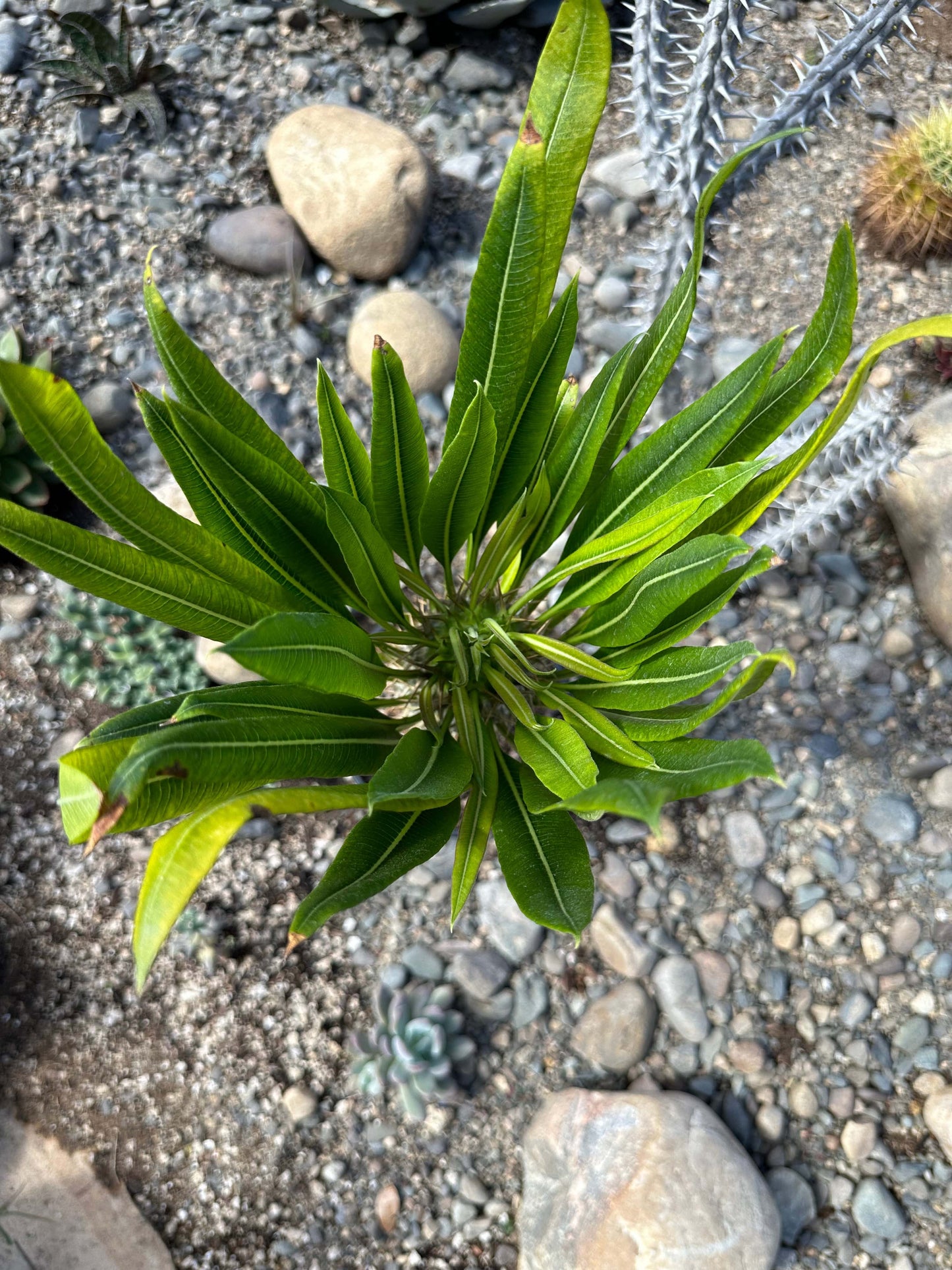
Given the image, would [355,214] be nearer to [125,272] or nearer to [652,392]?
[125,272]

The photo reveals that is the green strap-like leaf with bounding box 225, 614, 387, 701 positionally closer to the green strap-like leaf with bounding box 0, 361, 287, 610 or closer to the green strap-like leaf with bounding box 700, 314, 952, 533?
the green strap-like leaf with bounding box 0, 361, 287, 610

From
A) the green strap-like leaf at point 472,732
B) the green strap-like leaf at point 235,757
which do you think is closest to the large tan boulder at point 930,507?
the green strap-like leaf at point 472,732

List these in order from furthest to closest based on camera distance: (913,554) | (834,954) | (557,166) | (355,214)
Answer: (355,214)
(913,554)
(834,954)
(557,166)

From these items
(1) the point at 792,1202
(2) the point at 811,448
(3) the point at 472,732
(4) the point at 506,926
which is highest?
(2) the point at 811,448

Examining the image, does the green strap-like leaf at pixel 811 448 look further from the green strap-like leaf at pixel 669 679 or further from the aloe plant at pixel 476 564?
the green strap-like leaf at pixel 669 679

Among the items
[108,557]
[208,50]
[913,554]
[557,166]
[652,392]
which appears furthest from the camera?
[208,50]

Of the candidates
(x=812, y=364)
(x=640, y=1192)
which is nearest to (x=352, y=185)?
(x=812, y=364)

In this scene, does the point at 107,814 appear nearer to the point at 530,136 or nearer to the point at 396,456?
the point at 396,456

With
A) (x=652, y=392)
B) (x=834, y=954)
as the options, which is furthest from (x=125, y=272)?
(x=834, y=954)
